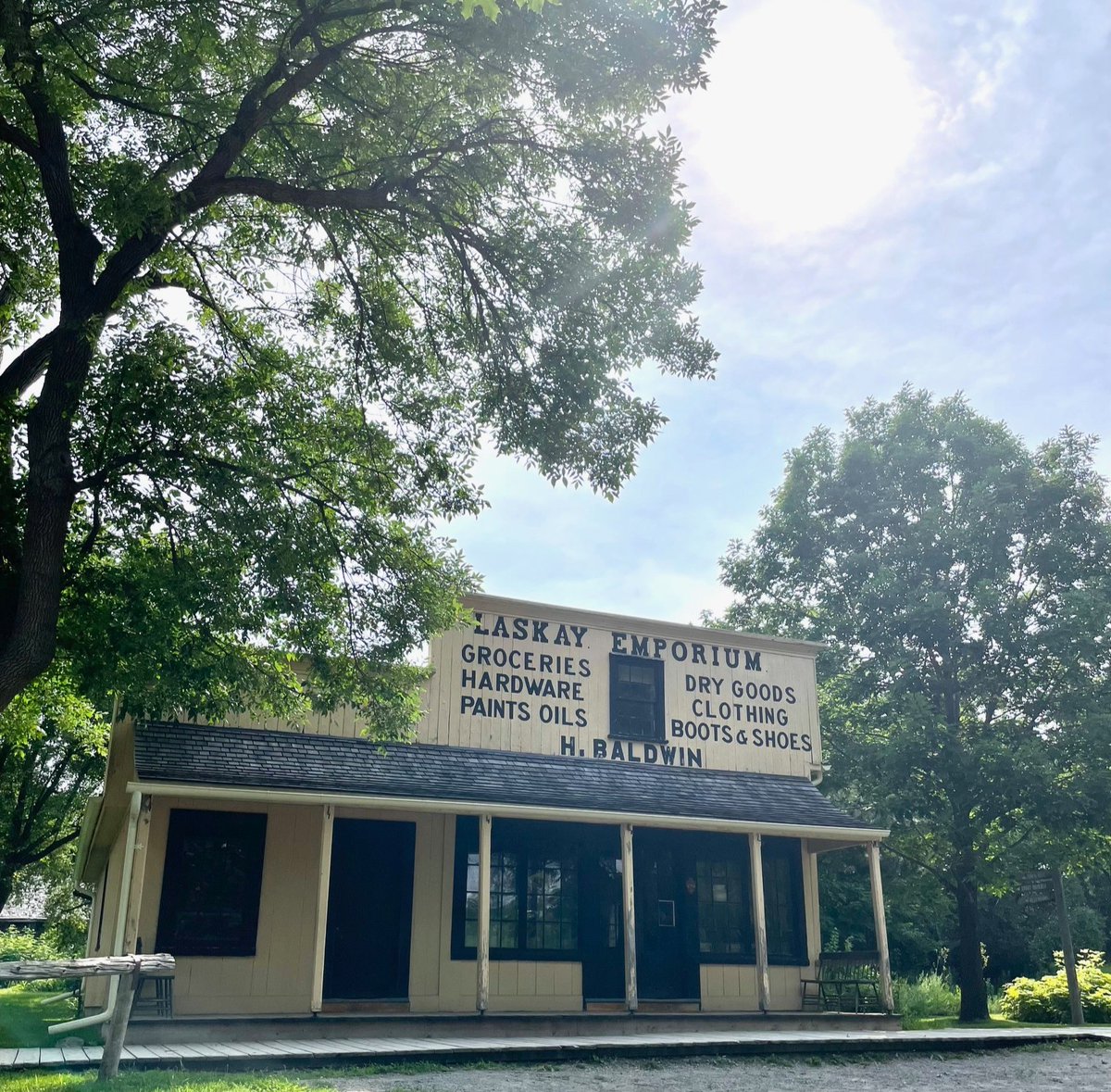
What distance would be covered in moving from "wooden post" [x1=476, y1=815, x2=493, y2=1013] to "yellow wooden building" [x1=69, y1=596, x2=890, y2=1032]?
4cm

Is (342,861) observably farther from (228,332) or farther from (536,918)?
(228,332)

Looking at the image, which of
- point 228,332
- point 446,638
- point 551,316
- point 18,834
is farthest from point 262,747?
point 18,834

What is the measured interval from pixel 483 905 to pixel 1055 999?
11567 mm

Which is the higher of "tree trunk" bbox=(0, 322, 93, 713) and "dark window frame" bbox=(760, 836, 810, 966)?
"tree trunk" bbox=(0, 322, 93, 713)

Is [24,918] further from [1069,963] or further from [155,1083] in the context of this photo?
[155,1083]

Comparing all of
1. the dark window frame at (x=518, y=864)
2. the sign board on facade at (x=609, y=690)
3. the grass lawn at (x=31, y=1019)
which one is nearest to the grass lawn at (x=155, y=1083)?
the grass lawn at (x=31, y=1019)

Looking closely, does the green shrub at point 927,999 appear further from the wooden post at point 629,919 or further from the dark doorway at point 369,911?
the dark doorway at point 369,911

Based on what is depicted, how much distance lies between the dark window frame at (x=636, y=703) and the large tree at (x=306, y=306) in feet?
16.8

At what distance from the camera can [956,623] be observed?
22.0 meters

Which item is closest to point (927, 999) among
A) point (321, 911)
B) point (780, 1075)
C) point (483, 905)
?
point (483, 905)

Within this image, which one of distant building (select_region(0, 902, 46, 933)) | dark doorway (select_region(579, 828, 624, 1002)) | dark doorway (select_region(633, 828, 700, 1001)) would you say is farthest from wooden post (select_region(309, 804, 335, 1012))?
distant building (select_region(0, 902, 46, 933))

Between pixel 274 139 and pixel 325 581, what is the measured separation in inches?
179

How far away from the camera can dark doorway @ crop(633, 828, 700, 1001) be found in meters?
15.3

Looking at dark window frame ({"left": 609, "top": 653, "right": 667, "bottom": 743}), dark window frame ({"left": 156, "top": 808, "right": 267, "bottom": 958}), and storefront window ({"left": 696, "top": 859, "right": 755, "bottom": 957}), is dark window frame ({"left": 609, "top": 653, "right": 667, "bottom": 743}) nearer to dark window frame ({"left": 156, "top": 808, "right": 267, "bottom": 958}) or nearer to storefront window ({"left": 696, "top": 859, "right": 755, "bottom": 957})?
storefront window ({"left": 696, "top": 859, "right": 755, "bottom": 957})
